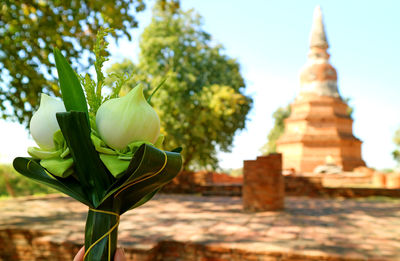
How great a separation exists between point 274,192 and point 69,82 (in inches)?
251

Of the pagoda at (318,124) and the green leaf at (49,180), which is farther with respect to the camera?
the pagoda at (318,124)

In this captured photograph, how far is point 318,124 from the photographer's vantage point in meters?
19.0

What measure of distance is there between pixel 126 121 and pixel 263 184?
20.8 ft

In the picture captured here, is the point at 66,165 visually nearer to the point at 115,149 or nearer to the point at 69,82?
the point at 115,149

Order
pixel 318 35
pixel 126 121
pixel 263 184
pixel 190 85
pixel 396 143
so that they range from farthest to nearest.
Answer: pixel 396 143 < pixel 318 35 < pixel 190 85 < pixel 263 184 < pixel 126 121

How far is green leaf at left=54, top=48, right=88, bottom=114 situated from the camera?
1.18 m

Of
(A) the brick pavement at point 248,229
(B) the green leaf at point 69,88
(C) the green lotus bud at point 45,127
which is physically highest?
(B) the green leaf at point 69,88

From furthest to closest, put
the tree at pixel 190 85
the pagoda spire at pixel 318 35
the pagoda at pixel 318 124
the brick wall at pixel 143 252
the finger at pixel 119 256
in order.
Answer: the pagoda spire at pixel 318 35 → the pagoda at pixel 318 124 → the tree at pixel 190 85 → the brick wall at pixel 143 252 → the finger at pixel 119 256

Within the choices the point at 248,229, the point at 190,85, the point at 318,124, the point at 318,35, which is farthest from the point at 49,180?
the point at 318,35

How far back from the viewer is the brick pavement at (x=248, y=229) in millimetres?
3840

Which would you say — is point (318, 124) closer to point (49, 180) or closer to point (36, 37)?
point (36, 37)

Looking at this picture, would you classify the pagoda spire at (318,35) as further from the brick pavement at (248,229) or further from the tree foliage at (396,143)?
the brick pavement at (248,229)

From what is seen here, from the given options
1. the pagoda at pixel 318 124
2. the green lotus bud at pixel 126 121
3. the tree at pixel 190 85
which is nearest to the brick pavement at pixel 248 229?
the green lotus bud at pixel 126 121

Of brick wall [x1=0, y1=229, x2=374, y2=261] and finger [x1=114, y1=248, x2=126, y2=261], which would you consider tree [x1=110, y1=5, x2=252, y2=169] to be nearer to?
brick wall [x1=0, y1=229, x2=374, y2=261]
